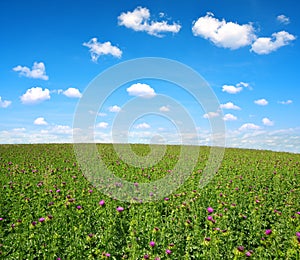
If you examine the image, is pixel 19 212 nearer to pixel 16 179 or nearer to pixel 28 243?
pixel 28 243

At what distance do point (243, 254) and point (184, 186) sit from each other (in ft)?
19.3

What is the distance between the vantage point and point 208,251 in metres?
4.87

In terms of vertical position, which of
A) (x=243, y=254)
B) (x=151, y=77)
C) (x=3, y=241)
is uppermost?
(x=151, y=77)

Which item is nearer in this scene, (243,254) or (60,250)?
(243,254)

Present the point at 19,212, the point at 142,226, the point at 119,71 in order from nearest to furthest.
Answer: the point at 142,226, the point at 19,212, the point at 119,71

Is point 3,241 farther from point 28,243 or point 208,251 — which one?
point 208,251

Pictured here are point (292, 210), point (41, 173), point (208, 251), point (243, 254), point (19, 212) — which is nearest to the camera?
point (243, 254)

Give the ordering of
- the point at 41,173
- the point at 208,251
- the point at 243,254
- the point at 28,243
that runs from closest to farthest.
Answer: the point at 243,254 → the point at 208,251 → the point at 28,243 → the point at 41,173

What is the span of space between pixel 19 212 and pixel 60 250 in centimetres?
248

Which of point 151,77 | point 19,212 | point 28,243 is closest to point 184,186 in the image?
point 151,77

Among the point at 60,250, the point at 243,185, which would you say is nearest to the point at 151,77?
the point at 243,185

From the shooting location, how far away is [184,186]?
9.98m

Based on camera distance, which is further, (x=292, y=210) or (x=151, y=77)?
(x=151, y=77)

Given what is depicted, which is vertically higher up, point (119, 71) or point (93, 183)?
point (119, 71)
